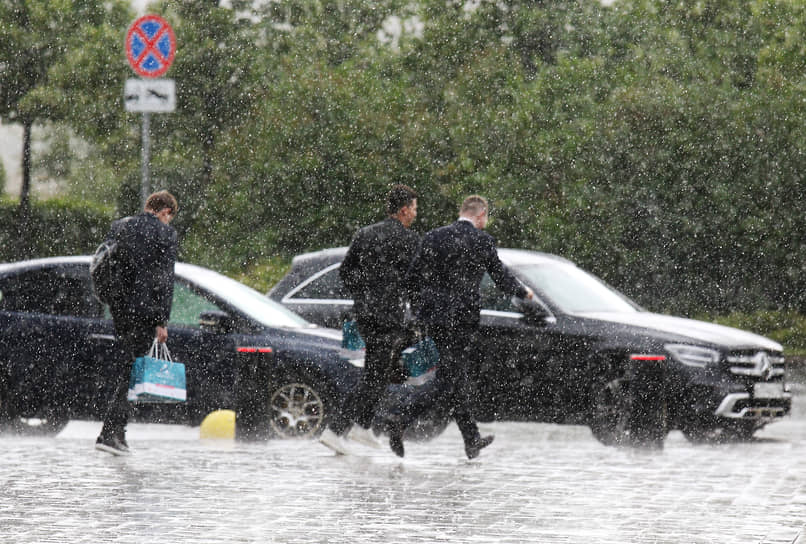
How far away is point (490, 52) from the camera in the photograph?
42.2 metres

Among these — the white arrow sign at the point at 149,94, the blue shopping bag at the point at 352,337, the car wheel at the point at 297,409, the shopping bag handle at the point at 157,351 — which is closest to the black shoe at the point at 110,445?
the shopping bag handle at the point at 157,351

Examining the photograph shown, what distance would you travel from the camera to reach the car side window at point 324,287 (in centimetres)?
1427

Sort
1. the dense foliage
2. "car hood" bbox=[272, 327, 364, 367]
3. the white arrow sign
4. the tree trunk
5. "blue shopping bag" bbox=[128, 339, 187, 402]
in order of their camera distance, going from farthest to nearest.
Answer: the tree trunk < the dense foliage < the white arrow sign < "car hood" bbox=[272, 327, 364, 367] < "blue shopping bag" bbox=[128, 339, 187, 402]

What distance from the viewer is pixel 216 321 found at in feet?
42.2

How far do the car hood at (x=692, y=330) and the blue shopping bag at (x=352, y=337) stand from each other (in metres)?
2.41

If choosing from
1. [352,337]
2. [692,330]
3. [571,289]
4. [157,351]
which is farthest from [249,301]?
[692,330]

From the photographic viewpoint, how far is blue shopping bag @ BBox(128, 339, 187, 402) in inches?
448

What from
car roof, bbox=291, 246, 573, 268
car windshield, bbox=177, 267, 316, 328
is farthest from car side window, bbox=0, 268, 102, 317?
car roof, bbox=291, 246, 573, 268

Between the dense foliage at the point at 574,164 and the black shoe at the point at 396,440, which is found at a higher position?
the dense foliage at the point at 574,164

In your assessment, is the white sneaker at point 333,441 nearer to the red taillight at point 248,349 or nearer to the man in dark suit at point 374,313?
the man in dark suit at point 374,313

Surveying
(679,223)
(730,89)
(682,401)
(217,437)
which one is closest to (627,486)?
(682,401)

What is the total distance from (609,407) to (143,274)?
3.89m

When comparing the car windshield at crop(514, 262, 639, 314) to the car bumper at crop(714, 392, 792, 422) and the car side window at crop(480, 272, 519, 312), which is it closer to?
the car side window at crop(480, 272, 519, 312)

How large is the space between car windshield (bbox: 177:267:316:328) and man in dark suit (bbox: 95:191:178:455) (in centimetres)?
180
